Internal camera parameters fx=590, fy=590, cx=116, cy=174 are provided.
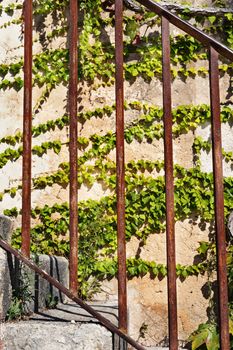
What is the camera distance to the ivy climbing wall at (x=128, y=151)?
4.12m

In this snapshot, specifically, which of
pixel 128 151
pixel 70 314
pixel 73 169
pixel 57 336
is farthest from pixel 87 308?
pixel 128 151

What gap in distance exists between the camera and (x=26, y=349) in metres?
1.92

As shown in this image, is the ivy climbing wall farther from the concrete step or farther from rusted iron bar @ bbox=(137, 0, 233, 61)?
rusted iron bar @ bbox=(137, 0, 233, 61)

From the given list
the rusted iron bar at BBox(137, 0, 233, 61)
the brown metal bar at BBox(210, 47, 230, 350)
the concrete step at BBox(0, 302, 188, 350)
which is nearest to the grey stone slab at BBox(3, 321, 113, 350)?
the concrete step at BBox(0, 302, 188, 350)

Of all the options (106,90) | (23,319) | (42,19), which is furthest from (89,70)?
(23,319)

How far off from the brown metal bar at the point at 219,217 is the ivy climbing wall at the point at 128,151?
2.19 metres

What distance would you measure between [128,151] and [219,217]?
96.7 inches

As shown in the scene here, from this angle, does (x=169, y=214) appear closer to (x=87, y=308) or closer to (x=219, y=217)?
(x=219, y=217)

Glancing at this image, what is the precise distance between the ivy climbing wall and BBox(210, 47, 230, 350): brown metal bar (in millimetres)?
2191

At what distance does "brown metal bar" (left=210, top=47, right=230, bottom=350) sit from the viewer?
1.89m

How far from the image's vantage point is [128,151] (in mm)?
4340

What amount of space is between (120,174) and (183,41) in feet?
8.77

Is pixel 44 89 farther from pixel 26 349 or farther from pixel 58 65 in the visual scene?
pixel 26 349

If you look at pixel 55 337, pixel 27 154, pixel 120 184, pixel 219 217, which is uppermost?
pixel 27 154
